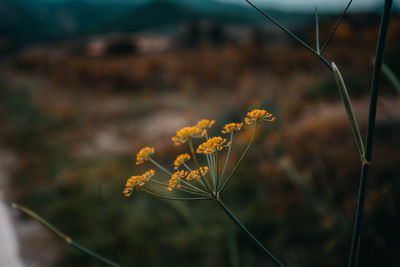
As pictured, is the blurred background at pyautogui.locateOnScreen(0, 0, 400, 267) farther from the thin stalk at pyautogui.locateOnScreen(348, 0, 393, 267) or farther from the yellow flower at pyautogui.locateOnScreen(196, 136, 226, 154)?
the yellow flower at pyautogui.locateOnScreen(196, 136, 226, 154)

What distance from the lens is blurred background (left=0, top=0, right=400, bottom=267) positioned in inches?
90.4

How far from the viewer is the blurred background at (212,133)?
2295mm

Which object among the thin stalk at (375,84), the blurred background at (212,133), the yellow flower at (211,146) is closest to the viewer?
the thin stalk at (375,84)

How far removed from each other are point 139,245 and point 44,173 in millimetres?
3969

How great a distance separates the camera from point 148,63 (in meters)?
13.2

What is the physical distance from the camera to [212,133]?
5594mm

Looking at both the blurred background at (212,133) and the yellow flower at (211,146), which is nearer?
the yellow flower at (211,146)

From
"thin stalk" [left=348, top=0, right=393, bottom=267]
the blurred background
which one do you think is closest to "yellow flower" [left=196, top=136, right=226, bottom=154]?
"thin stalk" [left=348, top=0, right=393, bottom=267]

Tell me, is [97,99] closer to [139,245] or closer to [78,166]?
[78,166]

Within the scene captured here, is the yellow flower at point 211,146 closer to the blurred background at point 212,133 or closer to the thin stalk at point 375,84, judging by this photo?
the thin stalk at point 375,84

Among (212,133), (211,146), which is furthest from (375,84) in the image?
(212,133)

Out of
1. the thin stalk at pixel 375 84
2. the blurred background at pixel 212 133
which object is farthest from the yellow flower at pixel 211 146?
the blurred background at pixel 212 133

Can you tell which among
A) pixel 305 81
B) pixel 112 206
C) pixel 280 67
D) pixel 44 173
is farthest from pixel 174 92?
pixel 112 206

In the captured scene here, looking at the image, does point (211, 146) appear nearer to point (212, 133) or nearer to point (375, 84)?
point (375, 84)
